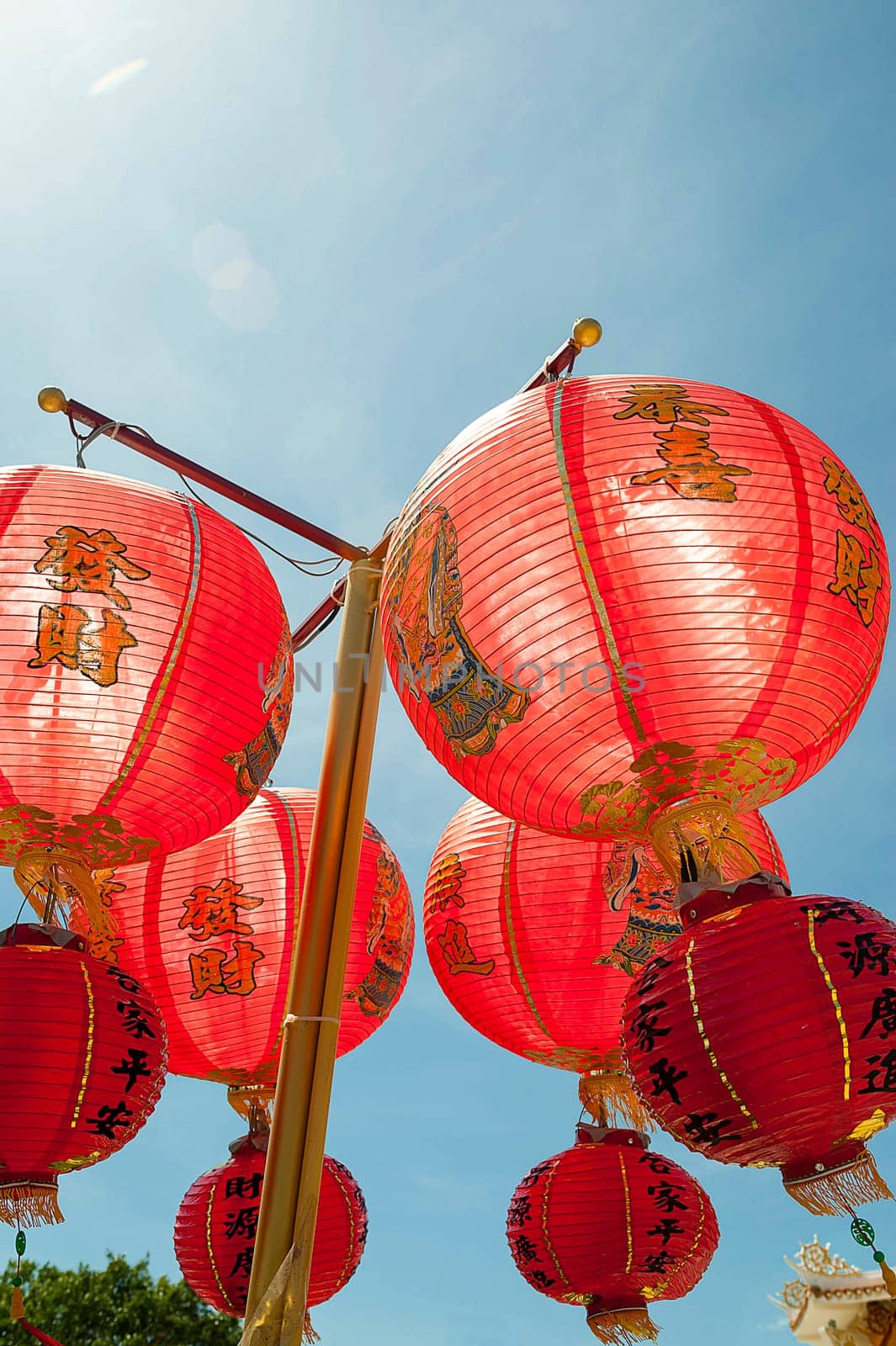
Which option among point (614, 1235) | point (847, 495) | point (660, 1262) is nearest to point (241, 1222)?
point (614, 1235)

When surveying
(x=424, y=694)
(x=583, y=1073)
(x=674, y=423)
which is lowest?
(x=583, y=1073)

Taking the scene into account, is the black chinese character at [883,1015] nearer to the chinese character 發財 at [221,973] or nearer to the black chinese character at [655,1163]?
the black chinese character at [655,1163]

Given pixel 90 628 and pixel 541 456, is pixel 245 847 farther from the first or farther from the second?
pixel 541 456

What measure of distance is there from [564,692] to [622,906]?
96 cm

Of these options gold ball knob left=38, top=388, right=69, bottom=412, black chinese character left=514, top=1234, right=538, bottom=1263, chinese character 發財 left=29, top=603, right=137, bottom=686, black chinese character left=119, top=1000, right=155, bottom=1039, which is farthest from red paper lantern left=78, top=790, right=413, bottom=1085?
gold ball knob left=38, top=388, right=69, bottom=412

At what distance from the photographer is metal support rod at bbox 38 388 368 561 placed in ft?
10.8

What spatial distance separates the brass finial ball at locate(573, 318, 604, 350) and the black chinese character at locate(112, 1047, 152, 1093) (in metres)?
2.13

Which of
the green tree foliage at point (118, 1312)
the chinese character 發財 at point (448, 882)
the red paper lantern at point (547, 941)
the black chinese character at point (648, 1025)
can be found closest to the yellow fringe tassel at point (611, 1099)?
the red paper lantern at point (547, 941)

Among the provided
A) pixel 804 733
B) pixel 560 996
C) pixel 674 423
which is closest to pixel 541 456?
pixel 674 423

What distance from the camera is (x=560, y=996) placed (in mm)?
2988

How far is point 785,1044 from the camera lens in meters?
1.73

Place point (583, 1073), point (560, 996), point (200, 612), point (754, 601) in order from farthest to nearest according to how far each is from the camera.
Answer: point (583, 1073) → point (560, 996) → point (200, 612) → point (754, 601)

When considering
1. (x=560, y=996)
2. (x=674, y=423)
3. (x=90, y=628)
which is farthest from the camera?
(x=560, y=996)

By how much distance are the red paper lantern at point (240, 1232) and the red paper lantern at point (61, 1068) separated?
0.97m
